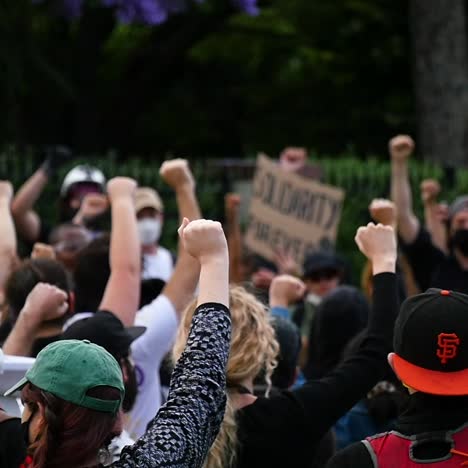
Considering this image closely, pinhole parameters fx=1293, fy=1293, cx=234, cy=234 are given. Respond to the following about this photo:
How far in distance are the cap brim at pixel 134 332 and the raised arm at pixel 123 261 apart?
0.30m

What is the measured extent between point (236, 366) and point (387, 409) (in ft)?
3.66

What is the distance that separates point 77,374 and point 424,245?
406 centimetres

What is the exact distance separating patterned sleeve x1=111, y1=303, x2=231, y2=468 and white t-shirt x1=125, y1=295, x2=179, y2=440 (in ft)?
4.90

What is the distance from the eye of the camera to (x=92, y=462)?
2.79m

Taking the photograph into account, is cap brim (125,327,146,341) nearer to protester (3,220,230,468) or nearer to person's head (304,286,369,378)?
protester (3,220,230,468)

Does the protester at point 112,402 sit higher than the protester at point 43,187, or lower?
higher

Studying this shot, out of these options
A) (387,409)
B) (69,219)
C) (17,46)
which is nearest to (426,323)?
(387,409)

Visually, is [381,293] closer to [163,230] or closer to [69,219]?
[69,219]

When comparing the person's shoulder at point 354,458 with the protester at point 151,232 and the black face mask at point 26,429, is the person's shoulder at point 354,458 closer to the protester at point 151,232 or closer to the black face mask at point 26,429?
the black face mask at point 26,429

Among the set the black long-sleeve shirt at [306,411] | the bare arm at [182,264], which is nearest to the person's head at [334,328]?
the bare arm at [182,264]

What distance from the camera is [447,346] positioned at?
2957mm

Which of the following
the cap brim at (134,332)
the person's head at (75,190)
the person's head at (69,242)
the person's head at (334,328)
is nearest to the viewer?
the cap brim at (134,332)

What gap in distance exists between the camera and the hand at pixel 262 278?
7.66 meters

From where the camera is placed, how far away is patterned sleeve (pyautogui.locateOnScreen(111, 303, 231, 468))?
281cm
